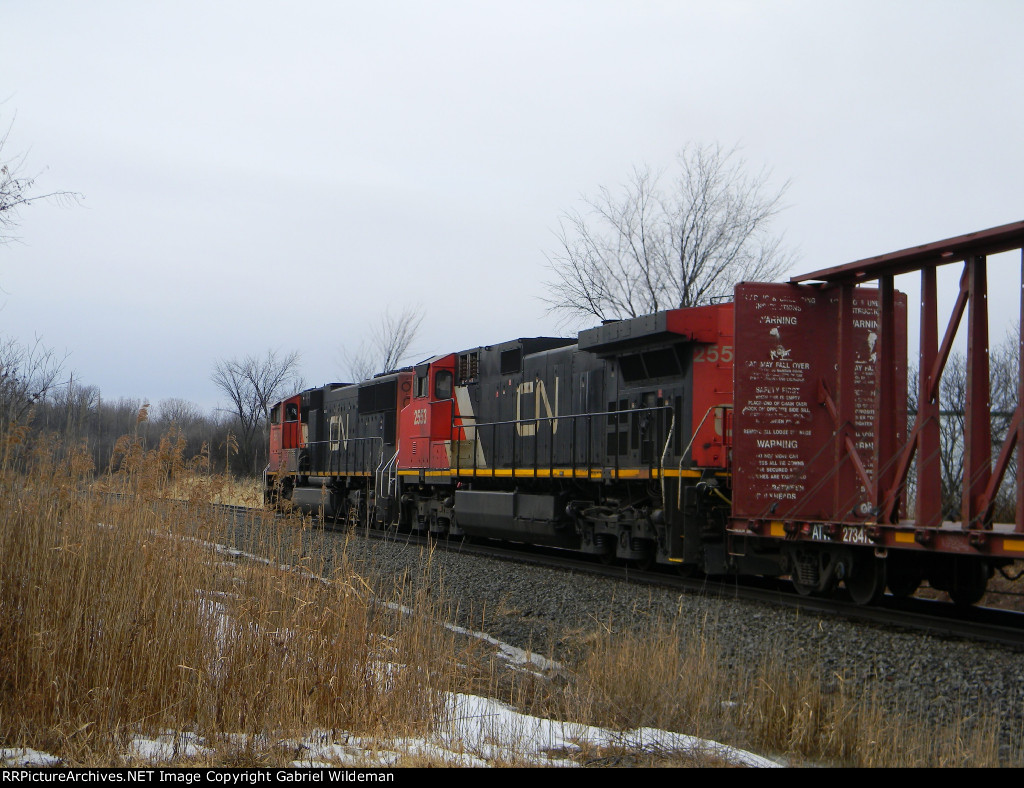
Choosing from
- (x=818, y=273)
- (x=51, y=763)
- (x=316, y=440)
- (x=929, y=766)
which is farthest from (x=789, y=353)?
(x=316, y=440)

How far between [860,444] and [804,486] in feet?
2.39

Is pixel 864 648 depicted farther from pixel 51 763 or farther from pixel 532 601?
pixel 51 763

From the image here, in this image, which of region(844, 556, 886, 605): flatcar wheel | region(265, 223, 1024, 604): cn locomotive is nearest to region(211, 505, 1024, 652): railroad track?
region(844, 556, 886, 605): flatcar wheel

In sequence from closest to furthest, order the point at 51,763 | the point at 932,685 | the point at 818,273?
the point at 51,763 → the point at 932,685 → the point at 818,273

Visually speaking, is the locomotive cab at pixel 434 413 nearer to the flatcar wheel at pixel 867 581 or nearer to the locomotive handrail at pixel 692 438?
the locomotive handrail at pixel 692 438

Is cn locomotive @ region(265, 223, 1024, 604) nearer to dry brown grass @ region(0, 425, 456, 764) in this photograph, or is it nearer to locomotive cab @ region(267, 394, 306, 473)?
dry brown grass @ region(0, 425, 456, 764)

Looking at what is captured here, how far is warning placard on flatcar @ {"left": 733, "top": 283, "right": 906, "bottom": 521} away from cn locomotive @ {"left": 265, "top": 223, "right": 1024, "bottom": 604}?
0.02 meters

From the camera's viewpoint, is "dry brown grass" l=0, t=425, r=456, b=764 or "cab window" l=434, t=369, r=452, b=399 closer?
"dry brown grass" l=0, t=425, r=456, b=764

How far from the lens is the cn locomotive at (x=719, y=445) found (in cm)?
849

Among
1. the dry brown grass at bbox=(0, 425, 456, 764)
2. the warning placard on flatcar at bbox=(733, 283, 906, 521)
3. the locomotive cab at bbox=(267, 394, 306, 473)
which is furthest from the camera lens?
the locomotive cab at bbox=(267, 394, 306, 473)

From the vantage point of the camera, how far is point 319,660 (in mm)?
5297

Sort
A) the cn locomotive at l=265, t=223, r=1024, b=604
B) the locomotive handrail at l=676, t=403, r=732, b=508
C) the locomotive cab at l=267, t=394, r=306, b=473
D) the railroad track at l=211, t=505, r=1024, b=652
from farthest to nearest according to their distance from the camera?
the locomotive cab at l=267, t=394, r=306, b=473
the locomotive handrail at l=676, t=403, r=732, b=508
the cn locomotive at l=265, t=223, r=1024, b=604
the railroad track at l=211, t=505, r=1024, b=652

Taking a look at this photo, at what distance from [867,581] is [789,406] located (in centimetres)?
191

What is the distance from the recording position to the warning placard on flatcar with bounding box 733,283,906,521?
9.42 meters
